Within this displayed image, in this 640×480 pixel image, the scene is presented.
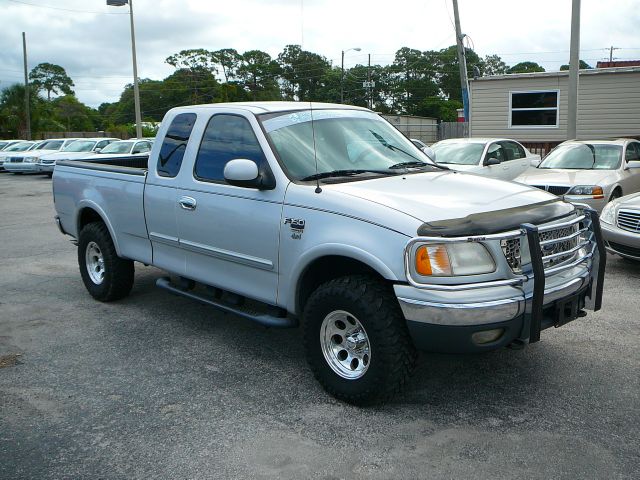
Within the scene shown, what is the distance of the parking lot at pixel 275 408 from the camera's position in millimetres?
3389

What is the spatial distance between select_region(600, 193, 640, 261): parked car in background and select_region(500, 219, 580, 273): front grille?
327 centimetres

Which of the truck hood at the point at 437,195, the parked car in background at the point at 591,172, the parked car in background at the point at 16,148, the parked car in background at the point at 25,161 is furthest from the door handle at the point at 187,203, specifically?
the parked car in background at the point at 16,148

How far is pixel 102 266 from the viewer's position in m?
6.59

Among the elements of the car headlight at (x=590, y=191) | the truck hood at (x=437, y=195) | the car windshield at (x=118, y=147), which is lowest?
the car headlight at (x=590, y=191)

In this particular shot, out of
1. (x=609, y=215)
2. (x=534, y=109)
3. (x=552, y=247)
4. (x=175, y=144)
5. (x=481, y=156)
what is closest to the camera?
(x=552, y=247)

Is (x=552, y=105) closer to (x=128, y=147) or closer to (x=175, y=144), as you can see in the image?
(x=128, y=147)

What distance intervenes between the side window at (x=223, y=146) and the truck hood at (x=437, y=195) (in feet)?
2.71

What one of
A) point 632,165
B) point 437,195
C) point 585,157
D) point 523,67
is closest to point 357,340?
point 437,195

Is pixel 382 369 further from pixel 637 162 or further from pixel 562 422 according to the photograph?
pixel 637 162

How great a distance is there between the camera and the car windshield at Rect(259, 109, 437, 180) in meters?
4.57

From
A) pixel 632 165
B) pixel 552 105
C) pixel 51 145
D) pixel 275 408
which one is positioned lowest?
pixel 275 408

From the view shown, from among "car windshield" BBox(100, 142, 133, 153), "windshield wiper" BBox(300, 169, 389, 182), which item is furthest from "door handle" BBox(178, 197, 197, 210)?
"car windshield" BBox(100, 142, 133, 153)

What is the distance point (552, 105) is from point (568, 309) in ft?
60.6

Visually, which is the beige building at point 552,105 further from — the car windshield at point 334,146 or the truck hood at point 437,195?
the truck hood at point 437,195
